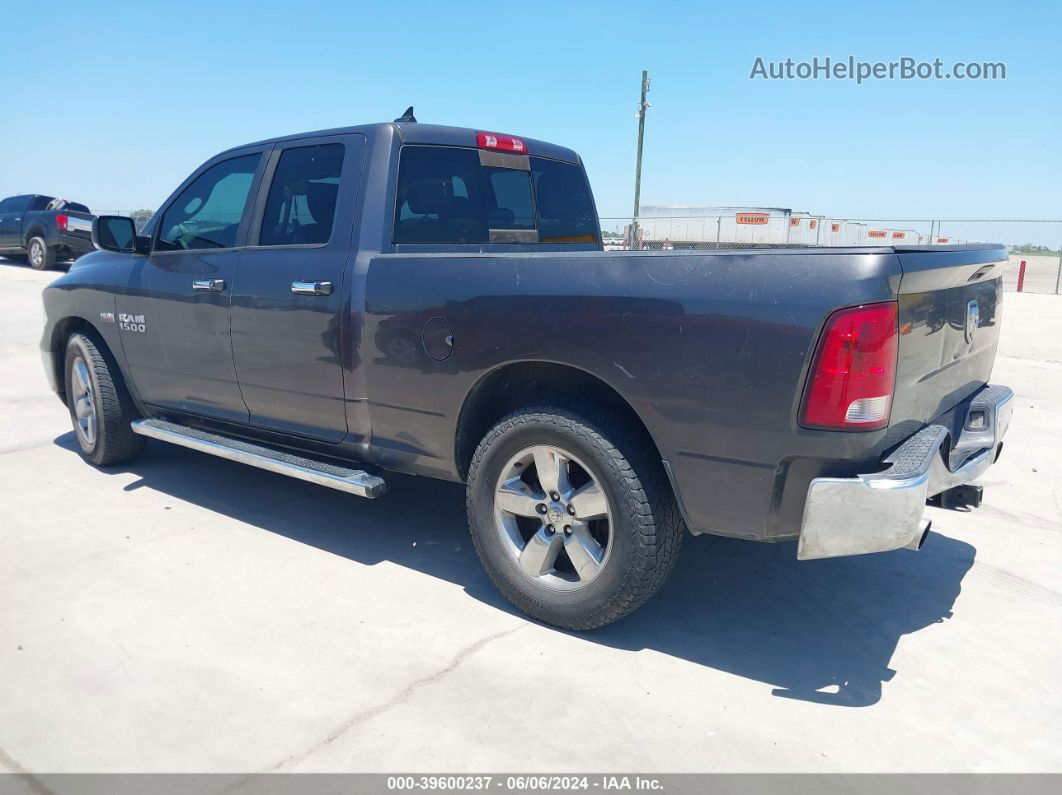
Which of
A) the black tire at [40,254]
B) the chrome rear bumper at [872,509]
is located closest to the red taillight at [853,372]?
the chrome rear bumper at [872,509]

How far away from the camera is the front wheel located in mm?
17641

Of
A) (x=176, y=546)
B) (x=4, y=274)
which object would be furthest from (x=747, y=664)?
(x=4, y=274)

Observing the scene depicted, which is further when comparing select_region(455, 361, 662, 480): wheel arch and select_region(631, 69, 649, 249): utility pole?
select_region(631, 69, 649, 249): utility pole

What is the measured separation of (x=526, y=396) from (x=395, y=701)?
4.30 feet

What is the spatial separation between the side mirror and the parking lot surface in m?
1.46

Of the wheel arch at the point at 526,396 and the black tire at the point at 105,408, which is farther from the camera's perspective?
the black tire at the point at 105,408

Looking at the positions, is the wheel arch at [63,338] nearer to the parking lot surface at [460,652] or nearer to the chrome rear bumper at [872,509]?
the parking lot surface at [460,652]

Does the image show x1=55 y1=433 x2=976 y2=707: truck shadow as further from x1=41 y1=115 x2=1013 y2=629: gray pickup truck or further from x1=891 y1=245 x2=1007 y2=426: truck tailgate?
x1=891 y1=245 x2=1007 y2=426: truck tailgate

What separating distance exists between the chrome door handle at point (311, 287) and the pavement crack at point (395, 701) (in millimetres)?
1695

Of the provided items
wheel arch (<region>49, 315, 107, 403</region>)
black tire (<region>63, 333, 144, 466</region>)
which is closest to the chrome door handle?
black tire (<region>63, 333, 144, 466</region>)

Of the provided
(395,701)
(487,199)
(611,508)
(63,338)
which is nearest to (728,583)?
(611,508)

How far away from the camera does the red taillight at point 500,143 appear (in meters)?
4.24

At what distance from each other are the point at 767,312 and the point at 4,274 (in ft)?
60.6
